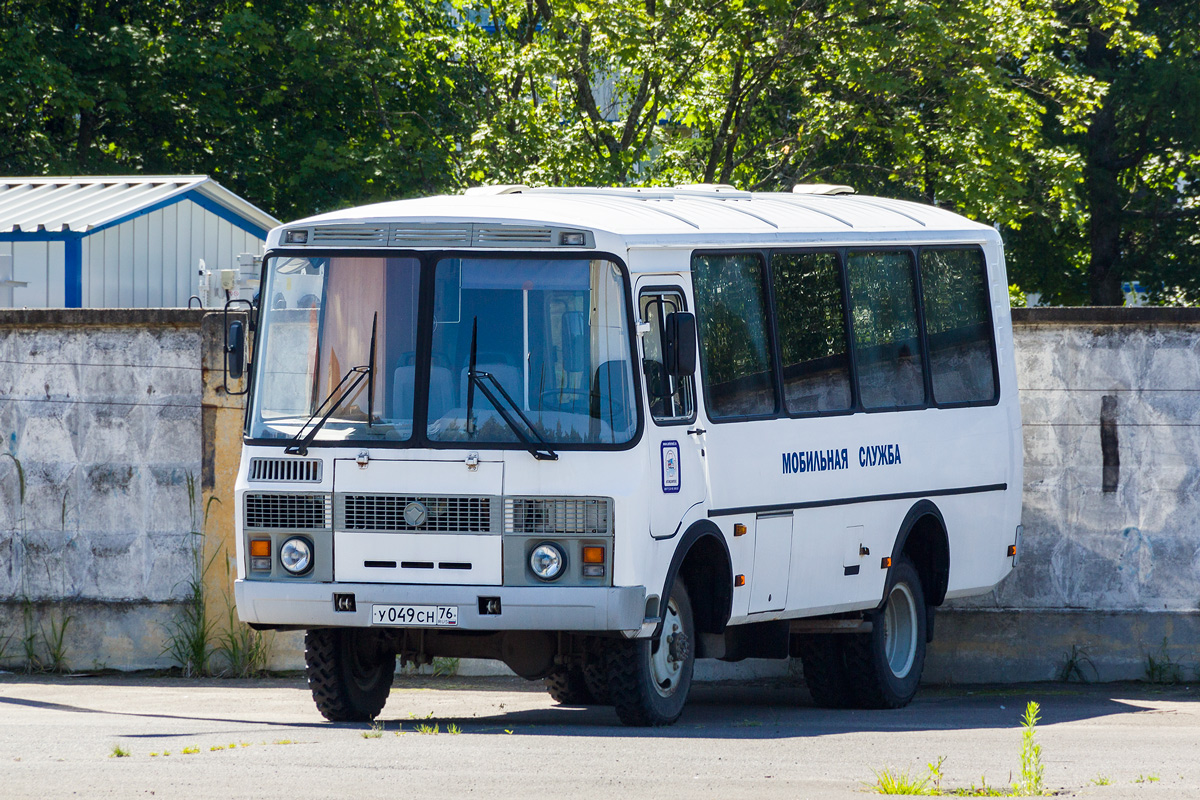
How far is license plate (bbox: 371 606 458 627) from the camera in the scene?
29.7 feet

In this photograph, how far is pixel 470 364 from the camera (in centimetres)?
918

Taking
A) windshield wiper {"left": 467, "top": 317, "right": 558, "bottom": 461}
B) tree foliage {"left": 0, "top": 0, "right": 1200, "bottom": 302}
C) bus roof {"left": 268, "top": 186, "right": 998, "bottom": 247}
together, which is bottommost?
windshield wiper {"left": 467, "top": 317, "right": 558, "bottom": 461}

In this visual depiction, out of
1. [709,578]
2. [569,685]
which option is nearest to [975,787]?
[709,578]

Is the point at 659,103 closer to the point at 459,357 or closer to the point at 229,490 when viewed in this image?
the point at 229,490

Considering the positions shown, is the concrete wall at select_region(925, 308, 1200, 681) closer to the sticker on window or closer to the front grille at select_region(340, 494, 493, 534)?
the sticker on window

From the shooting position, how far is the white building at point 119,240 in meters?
17.1

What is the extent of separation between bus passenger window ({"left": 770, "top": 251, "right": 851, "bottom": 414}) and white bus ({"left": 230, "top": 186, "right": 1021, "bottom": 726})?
3 cm

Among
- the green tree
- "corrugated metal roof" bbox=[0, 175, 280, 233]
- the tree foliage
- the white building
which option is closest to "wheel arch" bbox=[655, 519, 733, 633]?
the white building

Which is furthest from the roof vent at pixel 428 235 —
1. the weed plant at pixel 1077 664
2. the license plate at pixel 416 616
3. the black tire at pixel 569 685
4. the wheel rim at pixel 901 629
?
the weed plant at pixel 1077 664

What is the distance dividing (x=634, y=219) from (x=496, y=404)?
1381 mm

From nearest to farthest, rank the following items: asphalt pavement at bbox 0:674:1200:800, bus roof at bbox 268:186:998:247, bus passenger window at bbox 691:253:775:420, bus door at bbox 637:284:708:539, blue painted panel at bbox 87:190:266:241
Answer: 1. asphalt pavement at bbox 0:674:1200:800
2. bus door at bbox 637:284:708:539
3. bus roof at bbox 268:186:998:247
4. bus passenger window at bbox 691:253:775:420
5. blue painted panel at bbox 87:190:266:241

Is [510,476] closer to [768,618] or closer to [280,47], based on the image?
[768,618]

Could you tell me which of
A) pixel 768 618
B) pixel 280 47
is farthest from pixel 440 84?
pixel 768 618

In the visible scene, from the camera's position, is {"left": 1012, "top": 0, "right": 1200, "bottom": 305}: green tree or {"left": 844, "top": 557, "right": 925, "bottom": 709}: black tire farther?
{"left": 1012, "top": 0, "right": 1200, "bottom": 305}: green tree
